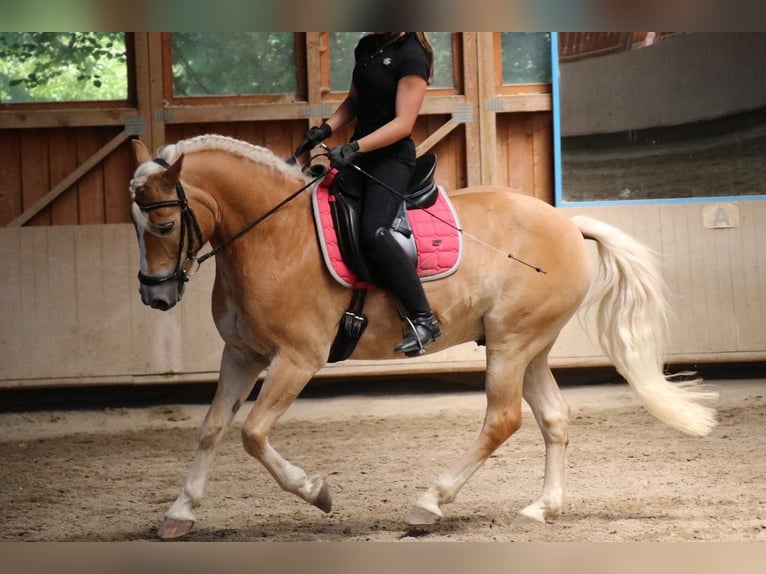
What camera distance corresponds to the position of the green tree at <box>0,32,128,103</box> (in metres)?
7.09

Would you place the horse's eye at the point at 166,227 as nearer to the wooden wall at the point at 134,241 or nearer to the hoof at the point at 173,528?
the hoof at the point at 173,528

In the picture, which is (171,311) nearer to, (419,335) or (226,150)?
(226,150)

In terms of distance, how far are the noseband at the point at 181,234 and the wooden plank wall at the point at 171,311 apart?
130 inches

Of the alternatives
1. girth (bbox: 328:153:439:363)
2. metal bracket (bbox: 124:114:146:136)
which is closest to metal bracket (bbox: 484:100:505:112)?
metal bracket (bbox: 124:114:146:136)

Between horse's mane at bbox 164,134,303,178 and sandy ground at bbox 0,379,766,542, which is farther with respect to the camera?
sandy ground at bbox 0,379,766,542

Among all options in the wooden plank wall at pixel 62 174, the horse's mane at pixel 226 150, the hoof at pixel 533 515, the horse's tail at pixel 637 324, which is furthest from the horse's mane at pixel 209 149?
the wooden plank wall at pixel 62 174

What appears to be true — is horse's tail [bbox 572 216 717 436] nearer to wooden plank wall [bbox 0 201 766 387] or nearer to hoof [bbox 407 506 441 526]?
hoof [bbox 407 506 441 526]

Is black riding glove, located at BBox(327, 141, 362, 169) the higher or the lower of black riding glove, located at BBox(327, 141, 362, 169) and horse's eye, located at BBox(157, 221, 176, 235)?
the higher

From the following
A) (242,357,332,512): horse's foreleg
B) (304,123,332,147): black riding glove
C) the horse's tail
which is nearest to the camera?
(242,357,332,512): horse's foreleg

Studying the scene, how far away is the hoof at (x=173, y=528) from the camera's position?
399 centimetres

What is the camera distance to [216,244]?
4004 millimetres

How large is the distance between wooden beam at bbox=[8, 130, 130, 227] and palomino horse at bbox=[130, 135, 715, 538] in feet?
11.0

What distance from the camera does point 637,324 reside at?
442 cm
